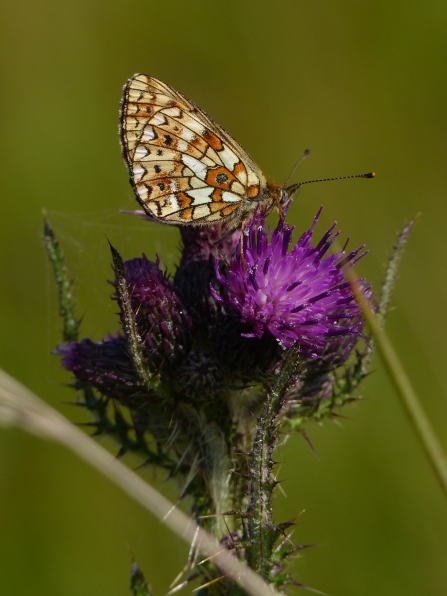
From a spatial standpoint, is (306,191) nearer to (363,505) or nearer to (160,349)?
(363,505)

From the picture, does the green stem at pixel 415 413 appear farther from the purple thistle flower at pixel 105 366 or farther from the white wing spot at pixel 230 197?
the white wing spot at pixel 230 197

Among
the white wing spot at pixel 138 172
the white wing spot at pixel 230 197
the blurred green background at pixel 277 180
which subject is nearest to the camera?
the white wing spot at pixel 138 172

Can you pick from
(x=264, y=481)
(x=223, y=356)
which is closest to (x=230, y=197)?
(x=223, y=356)

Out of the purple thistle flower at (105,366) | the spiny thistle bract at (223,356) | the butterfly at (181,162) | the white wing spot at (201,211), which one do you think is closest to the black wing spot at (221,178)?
the butterfly at (181,162)

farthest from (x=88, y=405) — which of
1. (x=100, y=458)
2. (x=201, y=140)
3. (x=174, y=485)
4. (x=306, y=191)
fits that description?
(x=306, y=191)

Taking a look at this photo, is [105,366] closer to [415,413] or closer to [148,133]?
[148,133]

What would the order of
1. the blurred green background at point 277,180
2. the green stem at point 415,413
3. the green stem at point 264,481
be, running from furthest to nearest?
the blurred green background at point 277,180 < the green stem at point 264,481 < the green stem at point 415,413
